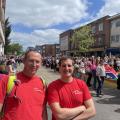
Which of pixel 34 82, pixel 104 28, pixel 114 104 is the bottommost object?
pixel 114 104

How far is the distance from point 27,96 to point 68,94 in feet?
1.42

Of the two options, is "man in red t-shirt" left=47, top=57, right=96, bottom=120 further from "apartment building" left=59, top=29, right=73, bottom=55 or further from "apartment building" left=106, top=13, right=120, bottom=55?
"apartment building" left=59, top=29, right=73, bottom=55

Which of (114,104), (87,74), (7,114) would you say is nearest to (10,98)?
(7,114)

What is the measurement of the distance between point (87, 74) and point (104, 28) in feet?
193

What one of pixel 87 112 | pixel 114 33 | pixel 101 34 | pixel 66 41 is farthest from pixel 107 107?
pixel 66 41

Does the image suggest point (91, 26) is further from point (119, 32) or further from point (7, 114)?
point (7, 114)

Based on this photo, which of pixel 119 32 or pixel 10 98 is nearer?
pixel 10 98

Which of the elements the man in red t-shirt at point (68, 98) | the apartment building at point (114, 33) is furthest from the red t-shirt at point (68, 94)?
the apartment building at point (114, 33)

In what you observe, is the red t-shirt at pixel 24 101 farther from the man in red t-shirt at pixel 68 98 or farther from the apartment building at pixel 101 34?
the apartment building at pixel 101 34

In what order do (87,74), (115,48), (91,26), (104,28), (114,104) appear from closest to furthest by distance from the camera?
(114,104)
(87,74)
(115,48)
(104,28)
(91,26)

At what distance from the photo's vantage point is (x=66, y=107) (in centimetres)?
402

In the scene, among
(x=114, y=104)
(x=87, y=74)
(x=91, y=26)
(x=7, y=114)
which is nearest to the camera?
(x=7, y=114)

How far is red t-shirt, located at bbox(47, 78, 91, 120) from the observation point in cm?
402

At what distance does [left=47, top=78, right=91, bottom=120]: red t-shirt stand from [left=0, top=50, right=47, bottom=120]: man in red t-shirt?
0.13 m
